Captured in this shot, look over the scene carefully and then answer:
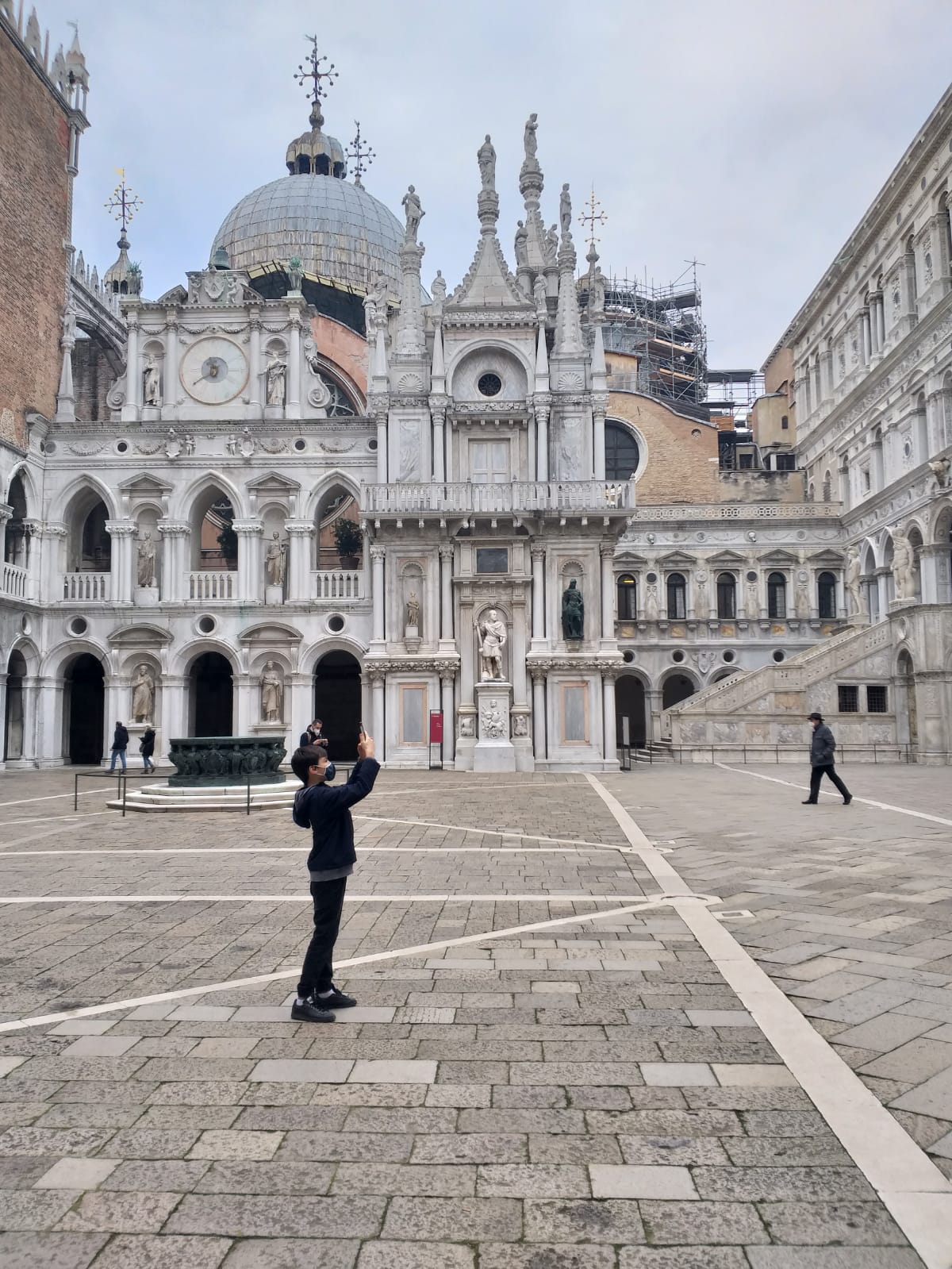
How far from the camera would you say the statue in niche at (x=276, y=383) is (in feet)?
106

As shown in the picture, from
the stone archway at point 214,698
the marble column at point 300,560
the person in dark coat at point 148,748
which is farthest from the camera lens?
the stone archway at point 214,698

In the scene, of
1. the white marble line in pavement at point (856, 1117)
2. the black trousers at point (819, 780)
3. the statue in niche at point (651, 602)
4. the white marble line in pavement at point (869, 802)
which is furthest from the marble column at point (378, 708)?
the white marble line in pavement at point (856, 1117)

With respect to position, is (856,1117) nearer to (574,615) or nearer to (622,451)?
(574,615)

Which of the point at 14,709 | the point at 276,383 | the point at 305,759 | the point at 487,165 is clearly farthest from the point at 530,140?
the point at 305,759

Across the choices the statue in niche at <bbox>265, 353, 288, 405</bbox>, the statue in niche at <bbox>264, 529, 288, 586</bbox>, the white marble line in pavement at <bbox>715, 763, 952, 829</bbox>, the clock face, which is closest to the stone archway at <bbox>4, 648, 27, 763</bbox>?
the statue in niche at <bbox>264, 529, 288, 586</bbox>

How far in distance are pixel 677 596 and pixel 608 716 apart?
49.7 feet

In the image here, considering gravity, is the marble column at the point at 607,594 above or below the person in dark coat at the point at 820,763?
above

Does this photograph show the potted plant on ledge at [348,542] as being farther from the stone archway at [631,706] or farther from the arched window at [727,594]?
the arched window at [727,594]

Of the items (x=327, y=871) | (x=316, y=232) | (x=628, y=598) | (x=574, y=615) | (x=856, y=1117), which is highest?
(x=316, y=232)

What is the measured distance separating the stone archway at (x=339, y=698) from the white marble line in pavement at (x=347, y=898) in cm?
2615

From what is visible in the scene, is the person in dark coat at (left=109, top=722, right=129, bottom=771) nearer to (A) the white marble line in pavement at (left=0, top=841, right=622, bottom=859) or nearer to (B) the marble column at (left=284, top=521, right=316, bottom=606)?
(B) the marble column at (left=284, top=521, right=316, bottom=606)

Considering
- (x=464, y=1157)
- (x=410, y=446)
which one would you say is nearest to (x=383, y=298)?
(x=410, y=446)

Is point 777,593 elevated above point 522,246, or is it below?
below

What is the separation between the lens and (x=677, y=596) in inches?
1714
